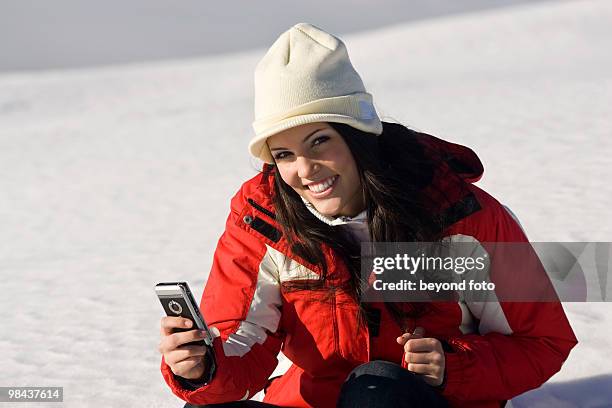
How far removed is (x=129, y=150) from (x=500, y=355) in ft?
28.0

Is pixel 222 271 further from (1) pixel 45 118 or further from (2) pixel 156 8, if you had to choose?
(2) pixel 156 8

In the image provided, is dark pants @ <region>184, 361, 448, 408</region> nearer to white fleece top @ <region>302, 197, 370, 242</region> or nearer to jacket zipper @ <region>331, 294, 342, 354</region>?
jacket zipper @ <region>331, 294, 342, 354</region>

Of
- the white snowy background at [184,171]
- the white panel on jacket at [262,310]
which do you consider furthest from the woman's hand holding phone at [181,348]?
the white snowy background at [184,171]

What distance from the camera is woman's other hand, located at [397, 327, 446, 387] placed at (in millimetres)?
2111

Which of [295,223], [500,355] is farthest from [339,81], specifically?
[500,355]

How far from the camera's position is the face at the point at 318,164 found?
7.36 feet

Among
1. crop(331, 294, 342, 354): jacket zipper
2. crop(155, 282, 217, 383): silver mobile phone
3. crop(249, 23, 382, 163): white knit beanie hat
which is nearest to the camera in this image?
crop(155, 282, 217, 383): silver mobile phone

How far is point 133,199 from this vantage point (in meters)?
7.79

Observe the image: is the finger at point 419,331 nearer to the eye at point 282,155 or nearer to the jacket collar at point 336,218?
the jacket collar at point 336,218

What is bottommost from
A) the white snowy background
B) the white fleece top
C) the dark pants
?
the white snowy background

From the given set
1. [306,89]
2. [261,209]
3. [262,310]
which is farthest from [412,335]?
[306,89]

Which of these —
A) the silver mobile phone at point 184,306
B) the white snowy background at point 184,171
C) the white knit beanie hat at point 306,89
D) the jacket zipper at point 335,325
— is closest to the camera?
the silver mobile phone at point 184,306

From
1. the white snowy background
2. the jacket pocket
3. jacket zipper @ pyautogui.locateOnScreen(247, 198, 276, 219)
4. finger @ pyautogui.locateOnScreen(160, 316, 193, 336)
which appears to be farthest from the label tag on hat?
the white snowy background

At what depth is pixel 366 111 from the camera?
229 centimetres
